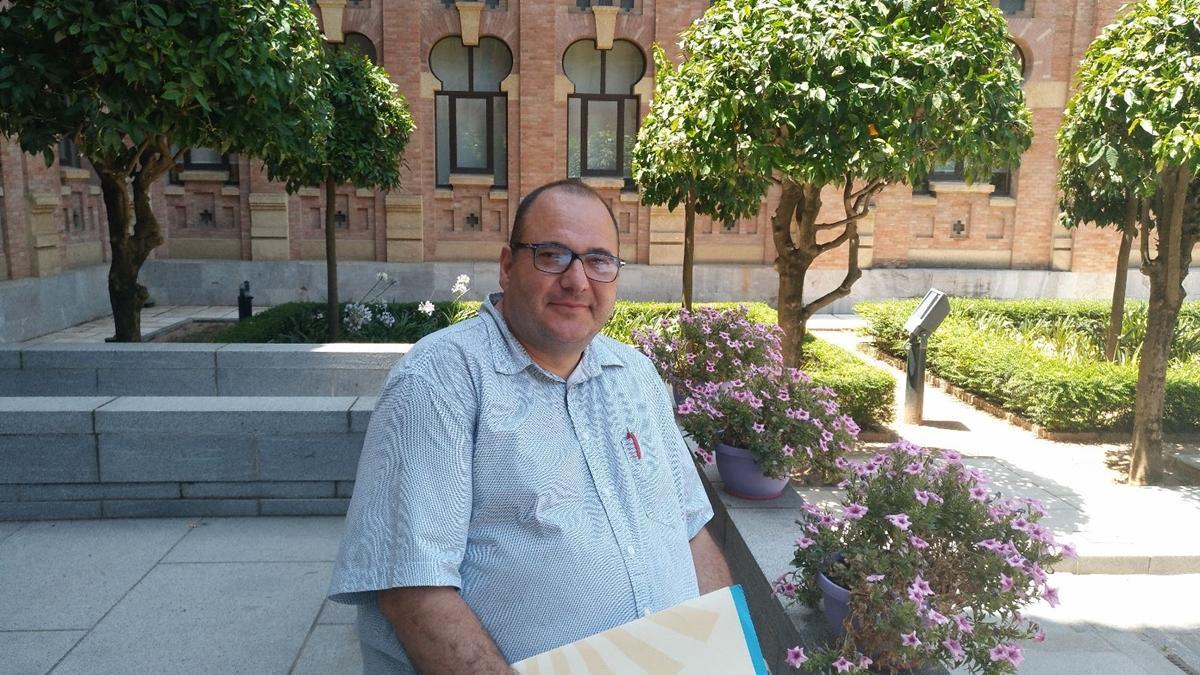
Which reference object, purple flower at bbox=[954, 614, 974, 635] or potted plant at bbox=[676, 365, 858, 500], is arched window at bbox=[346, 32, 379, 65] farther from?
purple flower at bbox=[954, 614, 974, 635]

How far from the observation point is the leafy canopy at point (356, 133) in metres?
10.6

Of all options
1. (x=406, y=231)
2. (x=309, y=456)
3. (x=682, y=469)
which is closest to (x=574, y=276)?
(x=682, y=469)

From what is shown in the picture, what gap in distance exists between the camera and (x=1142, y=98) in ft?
19.8

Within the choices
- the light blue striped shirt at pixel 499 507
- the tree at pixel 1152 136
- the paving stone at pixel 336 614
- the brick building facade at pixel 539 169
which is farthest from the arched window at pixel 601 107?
the light blue striped shirt at pixel 499 507

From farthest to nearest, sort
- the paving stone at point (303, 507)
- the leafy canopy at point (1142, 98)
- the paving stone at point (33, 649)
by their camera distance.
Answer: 1. the leafy canopy at point (1142, 98)
2. the paving stone at point (303, 507)
3. the paving stone at point (33, 649)

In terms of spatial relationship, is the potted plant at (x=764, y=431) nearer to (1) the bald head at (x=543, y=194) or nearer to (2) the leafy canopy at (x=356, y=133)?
(1) the bald head at (x=543, y=194)

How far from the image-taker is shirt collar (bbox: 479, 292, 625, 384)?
2.08 metres

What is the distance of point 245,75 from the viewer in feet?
22.5

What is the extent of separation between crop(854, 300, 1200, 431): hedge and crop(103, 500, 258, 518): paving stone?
7602mm

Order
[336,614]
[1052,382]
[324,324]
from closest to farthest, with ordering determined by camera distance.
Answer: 1. [336,614]
2. [1052,382]
3. [324,324]

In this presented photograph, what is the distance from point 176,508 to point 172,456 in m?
0.37

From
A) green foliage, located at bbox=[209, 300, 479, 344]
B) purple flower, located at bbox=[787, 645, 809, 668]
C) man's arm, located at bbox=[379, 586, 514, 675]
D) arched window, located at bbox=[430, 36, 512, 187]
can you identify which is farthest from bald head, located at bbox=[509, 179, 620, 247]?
arched window, located at bbox=[430, 36, 512, 187]

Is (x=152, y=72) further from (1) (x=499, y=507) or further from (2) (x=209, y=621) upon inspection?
(1) (x=499, y=507)

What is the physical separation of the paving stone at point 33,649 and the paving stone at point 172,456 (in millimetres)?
1376
